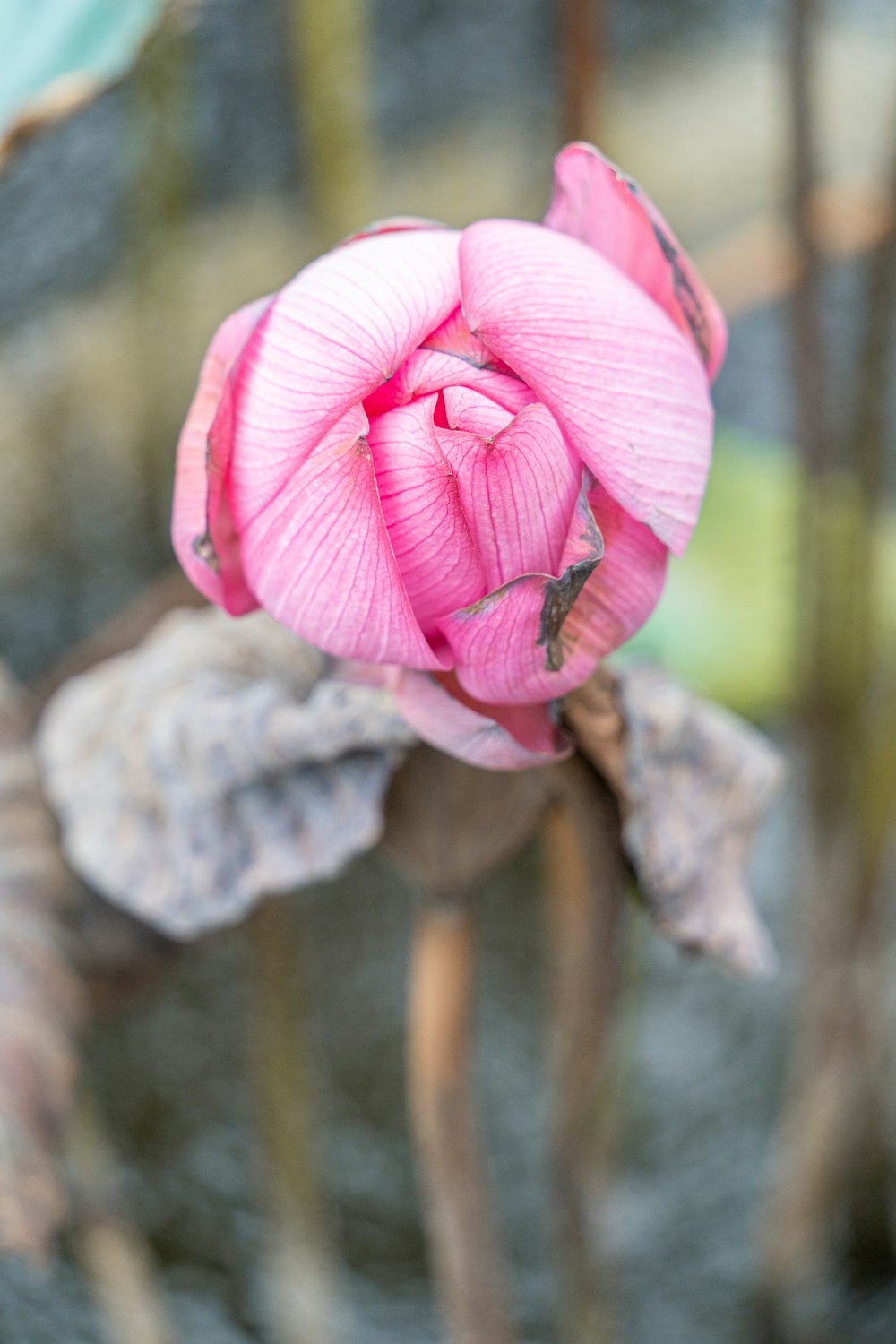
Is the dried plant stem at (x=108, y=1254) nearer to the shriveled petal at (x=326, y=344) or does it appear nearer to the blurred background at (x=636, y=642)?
the blurred background at (x=636, y=642)

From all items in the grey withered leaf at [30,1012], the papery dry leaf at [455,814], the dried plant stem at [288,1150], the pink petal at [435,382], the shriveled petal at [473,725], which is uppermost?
the pink petal at [435,382]

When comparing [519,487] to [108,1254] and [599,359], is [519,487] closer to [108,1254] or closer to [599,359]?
[599,359]

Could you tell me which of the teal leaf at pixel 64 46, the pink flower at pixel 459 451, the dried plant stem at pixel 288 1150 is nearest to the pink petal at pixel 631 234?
the pink flower at pixel 459 451

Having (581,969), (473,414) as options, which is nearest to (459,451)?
(473,414)

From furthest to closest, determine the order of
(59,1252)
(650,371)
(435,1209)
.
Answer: (59,1252) → (435,1209) → (650,371)

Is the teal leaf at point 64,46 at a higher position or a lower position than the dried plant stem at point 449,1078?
higher

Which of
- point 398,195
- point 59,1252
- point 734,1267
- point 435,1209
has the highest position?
point 398,195

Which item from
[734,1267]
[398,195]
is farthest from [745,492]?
[734,1267]

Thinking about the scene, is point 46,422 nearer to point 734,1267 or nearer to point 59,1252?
point 59,1252
